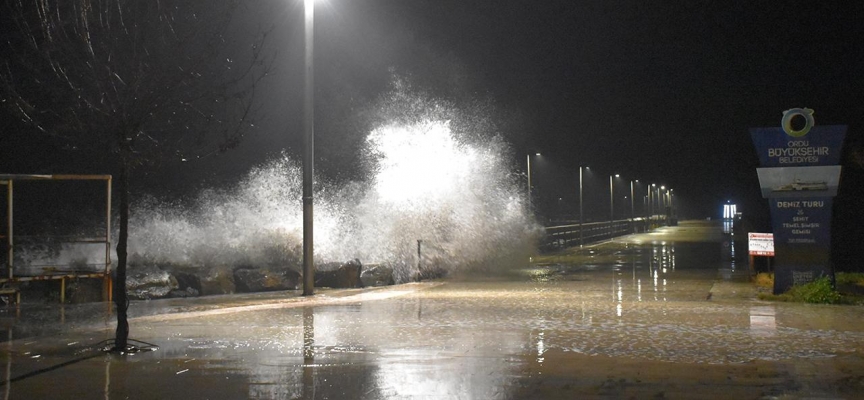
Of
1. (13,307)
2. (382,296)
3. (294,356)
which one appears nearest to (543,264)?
(382,296)

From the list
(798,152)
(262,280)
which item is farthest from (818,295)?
(262,280)

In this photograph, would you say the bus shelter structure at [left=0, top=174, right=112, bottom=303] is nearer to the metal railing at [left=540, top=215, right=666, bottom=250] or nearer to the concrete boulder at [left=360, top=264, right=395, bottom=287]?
the concrete boulder at [left=360, top=264, right=395, bottom=287]

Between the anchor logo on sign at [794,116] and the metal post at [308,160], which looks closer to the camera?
the anchor logo on sign at [794,116]

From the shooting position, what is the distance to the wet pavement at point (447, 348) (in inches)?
343

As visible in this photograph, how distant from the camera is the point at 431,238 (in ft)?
90.2

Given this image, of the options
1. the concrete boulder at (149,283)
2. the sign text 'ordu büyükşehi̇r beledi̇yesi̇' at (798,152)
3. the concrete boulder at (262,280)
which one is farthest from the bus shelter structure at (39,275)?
the sign text 'ordu büyükşehi̇r beledi̇yesi̇' at (798,152)

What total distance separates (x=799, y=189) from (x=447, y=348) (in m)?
9.62

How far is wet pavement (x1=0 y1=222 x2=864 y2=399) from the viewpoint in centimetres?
870

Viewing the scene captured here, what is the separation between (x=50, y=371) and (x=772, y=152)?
1379 cm

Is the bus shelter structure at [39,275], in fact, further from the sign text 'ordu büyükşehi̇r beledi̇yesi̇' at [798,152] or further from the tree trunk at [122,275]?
the sign text 'ordu büyükşehi̇r beledi̇yesi̇' at [798,152]

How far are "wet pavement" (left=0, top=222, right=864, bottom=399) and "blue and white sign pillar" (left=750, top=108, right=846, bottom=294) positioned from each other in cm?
130

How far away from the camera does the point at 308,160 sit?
1928 centimetres

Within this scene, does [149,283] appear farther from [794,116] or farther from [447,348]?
[794,116]

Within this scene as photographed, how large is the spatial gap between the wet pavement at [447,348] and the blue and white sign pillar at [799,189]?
1298mm
